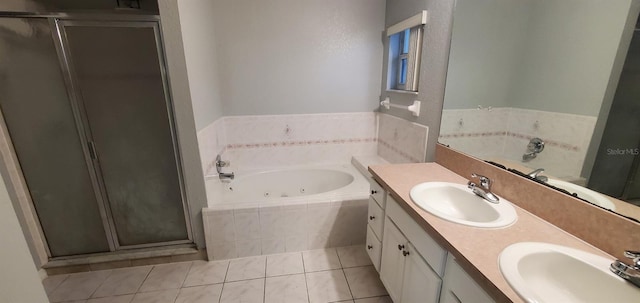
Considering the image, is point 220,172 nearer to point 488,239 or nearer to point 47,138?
point 47,138

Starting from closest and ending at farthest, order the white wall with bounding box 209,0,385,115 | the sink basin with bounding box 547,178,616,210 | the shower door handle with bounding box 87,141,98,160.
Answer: the sink basin with bounding box 547,178,616,210
the shower door handle with bounding box 87,141,98,160
the white wall with bounding box 209,0,385,115

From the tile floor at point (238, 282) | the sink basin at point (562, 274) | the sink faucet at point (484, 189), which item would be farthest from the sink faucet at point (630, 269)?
the tile floor at point (238, 282)

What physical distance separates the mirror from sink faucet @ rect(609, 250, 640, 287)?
0.68ft

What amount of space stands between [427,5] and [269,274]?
232 cm

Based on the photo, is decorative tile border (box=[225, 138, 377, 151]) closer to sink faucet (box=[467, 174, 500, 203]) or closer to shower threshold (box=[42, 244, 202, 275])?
shower threshold (box=[42, 244, 202, 275])

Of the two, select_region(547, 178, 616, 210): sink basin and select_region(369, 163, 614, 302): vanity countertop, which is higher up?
select_region(547, 178, 616, 210): sink basin

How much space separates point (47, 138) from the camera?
68.6 inches

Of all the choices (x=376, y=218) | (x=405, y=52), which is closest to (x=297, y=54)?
(x=405, y=52)

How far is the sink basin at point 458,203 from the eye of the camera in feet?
3.66

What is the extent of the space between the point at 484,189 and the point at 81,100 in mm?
2588

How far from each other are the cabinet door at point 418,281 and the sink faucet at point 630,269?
1.63 ft

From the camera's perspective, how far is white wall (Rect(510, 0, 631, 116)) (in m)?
0.90

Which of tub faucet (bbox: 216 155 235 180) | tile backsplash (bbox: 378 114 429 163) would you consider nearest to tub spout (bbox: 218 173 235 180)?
tub faucet (bbox: 216 155 235 180)

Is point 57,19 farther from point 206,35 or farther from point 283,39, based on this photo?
point 283,39
